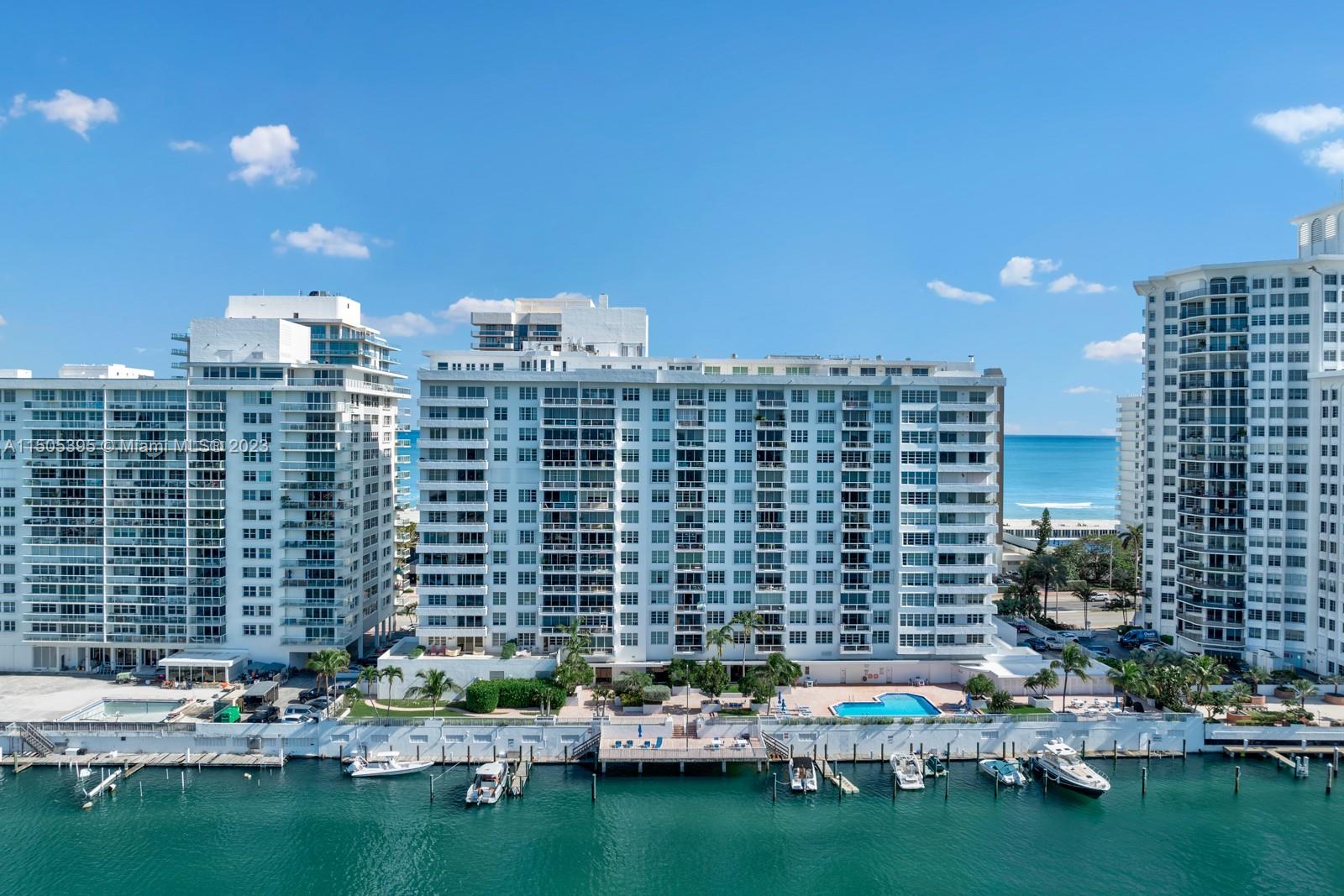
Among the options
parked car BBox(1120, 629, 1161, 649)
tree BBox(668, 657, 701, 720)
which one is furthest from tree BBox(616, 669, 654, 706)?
parked car BBox(1120, 629, 1161, 649)

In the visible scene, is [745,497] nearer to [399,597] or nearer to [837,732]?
[837,732]

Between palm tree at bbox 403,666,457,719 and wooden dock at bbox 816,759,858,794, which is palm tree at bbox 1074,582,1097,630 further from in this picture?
palm tree at bbox 403,666,457,719

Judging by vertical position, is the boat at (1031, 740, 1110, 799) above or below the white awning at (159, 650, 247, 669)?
below

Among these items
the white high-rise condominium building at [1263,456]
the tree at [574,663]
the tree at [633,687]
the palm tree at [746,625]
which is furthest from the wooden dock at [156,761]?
the white high-rise condominium building at [1263,456]

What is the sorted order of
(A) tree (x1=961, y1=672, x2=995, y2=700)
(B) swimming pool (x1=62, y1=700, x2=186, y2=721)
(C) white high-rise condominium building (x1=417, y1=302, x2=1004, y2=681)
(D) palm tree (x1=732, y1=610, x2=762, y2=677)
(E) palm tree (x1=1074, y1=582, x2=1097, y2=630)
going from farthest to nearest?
(E) palm tree (x1=1074, y1=582, x2=1097, y2=630) → (C) white high-rise condominium building (x1=417, y1=302, x2=1004, y2=681) → (D) palm tree (x1=732, y1=610, x2=762, y2=677) → (A) tree (x1=961, y1=672, x2=995, y2=700) → (B) swimming pool (x1=62, y1=700, x2=186, y2=721)

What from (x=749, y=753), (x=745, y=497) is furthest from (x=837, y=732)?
(x=745, y=497)

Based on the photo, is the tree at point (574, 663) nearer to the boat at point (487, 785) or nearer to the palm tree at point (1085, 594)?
the boat at point (487, 785)

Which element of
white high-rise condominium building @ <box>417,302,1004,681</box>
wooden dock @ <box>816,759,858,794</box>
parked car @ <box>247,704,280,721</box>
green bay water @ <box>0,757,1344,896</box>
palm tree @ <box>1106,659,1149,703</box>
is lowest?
green bay water @ <box>0,757,1344,896</box>

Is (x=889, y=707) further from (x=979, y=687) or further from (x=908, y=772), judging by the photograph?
(x=908, y=772)
